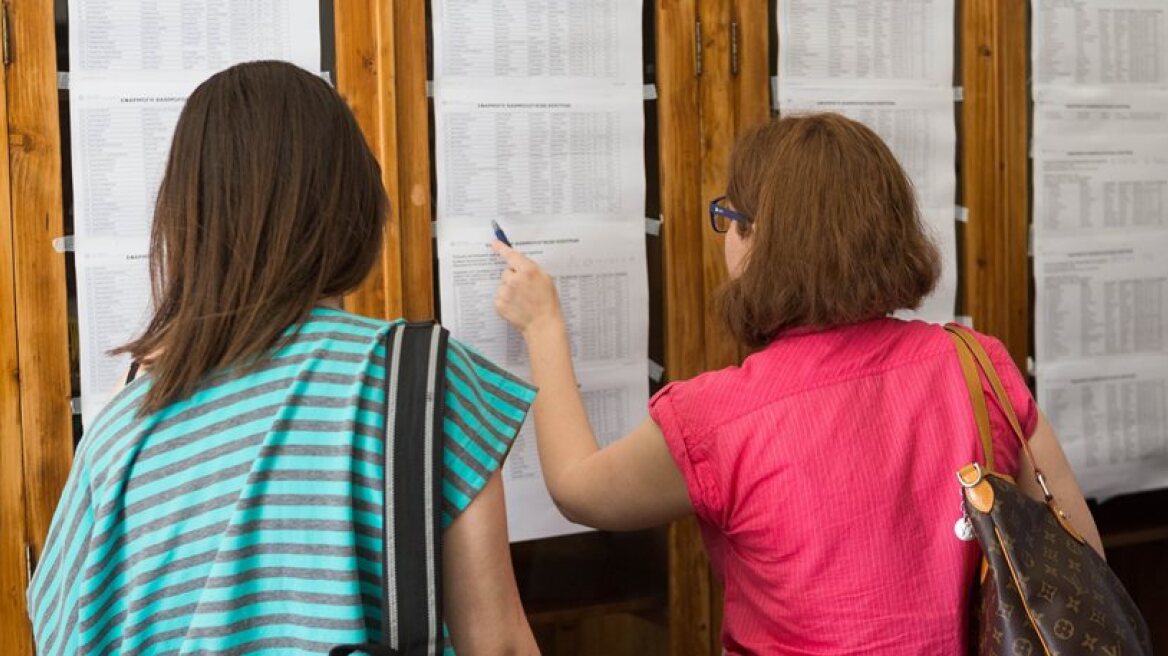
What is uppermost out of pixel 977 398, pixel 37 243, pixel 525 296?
pixel 37 243

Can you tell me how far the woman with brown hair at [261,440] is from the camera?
1.14 meters

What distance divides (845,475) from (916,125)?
45.6 inches

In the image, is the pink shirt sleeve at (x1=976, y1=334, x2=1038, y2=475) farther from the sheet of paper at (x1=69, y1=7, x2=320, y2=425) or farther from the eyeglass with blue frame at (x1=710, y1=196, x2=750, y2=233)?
the sheet of paper at (x1=69, y1=7, x2=320, y2=425)

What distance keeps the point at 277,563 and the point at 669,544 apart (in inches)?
46.8

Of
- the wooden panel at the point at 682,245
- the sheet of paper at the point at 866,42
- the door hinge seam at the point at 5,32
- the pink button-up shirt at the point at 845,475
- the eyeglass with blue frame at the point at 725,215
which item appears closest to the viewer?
the pink button-up shirt at the point at 845,475

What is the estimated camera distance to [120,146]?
1.81m

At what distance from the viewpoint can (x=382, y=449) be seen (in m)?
1.15

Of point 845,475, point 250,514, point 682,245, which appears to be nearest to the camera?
Result: point 250,514

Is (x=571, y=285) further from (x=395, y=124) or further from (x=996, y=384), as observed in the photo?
(x=996, y=384)

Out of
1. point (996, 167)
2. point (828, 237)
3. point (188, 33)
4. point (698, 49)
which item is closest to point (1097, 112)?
point (996, 167)

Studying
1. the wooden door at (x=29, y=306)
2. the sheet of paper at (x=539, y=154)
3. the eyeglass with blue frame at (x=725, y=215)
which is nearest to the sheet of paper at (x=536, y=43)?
the sheet of paper at (x=539, y=154)

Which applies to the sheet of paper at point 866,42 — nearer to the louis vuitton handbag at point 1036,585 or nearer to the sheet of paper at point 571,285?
the sheet of paper at point 571,285

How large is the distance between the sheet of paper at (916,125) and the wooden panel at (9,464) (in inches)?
55.0

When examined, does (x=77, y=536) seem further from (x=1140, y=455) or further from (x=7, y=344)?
(x=1140, y=455)
